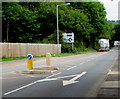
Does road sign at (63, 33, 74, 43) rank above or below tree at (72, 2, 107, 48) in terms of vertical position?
below

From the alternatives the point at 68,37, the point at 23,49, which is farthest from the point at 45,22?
the point at 23,49

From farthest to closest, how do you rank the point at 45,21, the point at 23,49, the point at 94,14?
the point at 94,14 < the point at 45,21 < the point at 23,49

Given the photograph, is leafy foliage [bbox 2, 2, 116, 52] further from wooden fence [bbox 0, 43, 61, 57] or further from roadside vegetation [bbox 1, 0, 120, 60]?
wooden fence [bbox 0, 43, 61, 57]

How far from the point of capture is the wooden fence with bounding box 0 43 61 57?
40191mm

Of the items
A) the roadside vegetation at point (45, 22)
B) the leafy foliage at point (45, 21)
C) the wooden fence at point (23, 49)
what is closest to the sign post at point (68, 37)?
the roadside vegetation at point (45, 22)

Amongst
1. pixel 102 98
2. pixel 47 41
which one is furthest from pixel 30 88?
pixel 47 41

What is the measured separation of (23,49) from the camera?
4581 centimetres

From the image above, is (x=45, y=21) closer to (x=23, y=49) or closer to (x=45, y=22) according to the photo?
(x=45, y=22)

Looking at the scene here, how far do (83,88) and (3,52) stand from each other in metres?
27.8

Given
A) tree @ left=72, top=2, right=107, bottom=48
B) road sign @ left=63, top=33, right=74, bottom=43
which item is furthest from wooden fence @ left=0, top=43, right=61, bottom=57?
tree @ left=72, top=2, right=107, bottom=48

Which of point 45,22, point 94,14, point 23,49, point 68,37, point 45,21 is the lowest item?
point 23,49

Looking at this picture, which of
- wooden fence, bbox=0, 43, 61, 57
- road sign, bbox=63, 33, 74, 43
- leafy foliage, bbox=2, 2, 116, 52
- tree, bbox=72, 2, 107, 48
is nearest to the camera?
wooden fence, bbox=0, 43, 61, 57

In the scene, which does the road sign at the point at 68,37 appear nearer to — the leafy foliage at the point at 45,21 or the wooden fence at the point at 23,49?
the leafy foliage at the point at 45,21

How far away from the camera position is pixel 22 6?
6378 cm
